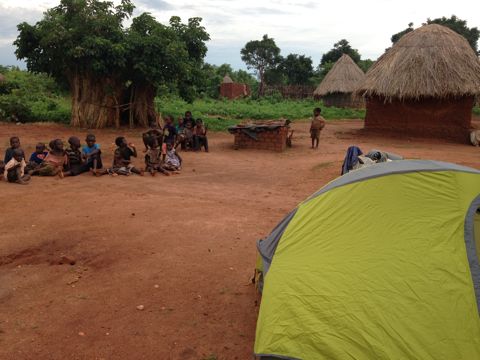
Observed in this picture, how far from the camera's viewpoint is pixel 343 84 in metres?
26.0

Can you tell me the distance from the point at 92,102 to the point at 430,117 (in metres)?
11.7

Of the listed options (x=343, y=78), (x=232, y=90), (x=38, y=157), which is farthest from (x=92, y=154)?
(x=232, y=90)

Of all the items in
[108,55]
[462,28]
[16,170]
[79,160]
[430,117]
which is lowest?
[16,170]

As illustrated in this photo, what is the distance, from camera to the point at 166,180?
27.0 feet

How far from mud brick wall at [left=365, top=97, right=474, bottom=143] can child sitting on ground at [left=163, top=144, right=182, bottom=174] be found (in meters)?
9.50

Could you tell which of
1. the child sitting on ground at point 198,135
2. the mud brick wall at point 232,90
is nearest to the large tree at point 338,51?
the mud brick wall at point 232,90

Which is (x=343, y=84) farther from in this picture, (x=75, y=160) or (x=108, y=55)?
(x=75, y=160)

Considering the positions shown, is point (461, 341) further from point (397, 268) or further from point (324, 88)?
point (324, 88)

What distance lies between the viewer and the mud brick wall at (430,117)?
578 inches

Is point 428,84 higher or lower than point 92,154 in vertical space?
higher

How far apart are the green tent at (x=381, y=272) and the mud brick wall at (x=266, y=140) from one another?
8622 mm

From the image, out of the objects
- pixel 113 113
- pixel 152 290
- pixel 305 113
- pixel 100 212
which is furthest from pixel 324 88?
pixel 152 290

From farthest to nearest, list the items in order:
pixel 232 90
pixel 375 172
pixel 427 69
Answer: pixel 232 90 < pixel 427 69 < pixel 375 172

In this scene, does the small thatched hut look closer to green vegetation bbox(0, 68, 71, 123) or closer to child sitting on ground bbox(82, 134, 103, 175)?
green vegetation bbox(0, 68, 71, 123)
